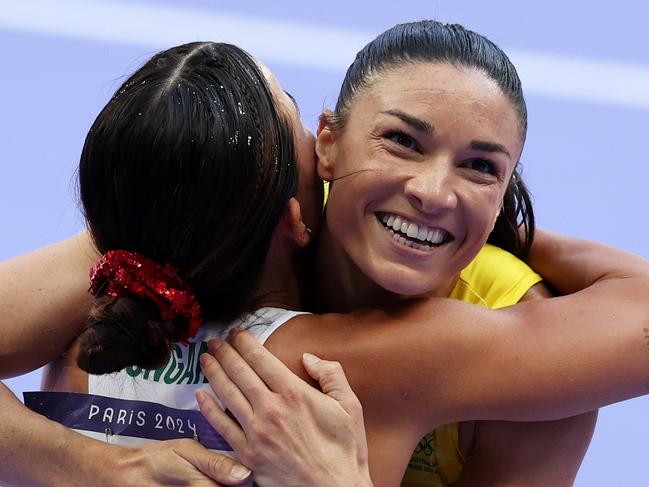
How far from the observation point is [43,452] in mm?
1993

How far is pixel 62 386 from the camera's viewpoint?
2150 mm

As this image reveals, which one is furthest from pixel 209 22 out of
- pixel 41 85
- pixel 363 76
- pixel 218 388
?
pixel 218 388

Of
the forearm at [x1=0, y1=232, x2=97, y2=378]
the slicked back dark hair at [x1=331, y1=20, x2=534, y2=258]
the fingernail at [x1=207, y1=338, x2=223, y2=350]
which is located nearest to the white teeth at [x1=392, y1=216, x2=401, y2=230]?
the slicked back dark hair at [x1=331, y1=20, x2=534, y2=258]

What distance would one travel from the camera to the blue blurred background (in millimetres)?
4324

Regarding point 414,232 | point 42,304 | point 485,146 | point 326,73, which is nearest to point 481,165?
point 485,146

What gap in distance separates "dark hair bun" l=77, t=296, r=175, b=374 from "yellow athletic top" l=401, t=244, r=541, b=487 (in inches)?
22.4

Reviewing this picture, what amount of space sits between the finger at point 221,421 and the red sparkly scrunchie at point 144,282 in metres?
0.15

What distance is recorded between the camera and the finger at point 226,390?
1815 mm

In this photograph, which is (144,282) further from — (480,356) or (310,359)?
(480,356)

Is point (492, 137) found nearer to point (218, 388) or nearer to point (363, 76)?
point (363, 76)

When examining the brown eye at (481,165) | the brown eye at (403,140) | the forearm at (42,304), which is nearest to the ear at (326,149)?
the brown eye at (403,140)

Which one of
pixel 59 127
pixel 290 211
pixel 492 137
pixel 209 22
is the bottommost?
pixel 59 127

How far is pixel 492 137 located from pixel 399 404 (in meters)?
0.46

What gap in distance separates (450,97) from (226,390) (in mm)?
590
